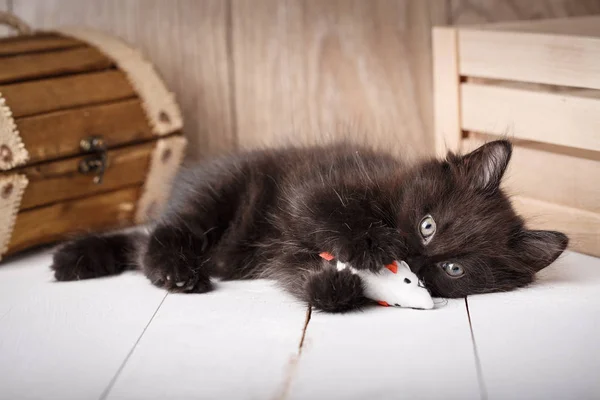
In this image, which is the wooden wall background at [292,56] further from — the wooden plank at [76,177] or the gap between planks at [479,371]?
the gap between planks at [479,371]

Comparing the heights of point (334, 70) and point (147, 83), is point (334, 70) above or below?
below

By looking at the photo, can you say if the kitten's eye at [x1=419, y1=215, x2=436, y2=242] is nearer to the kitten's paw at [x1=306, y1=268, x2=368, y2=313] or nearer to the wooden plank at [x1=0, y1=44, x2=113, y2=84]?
the kitten's paw at [x1=306, y1=268, x2=368, y2=313]

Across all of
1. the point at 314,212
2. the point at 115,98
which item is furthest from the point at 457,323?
the point at 115,98

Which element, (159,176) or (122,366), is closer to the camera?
(122,366)

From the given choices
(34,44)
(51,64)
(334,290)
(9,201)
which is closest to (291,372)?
(334,290)

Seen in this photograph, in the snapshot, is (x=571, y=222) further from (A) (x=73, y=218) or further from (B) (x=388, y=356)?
(A) (x=73, y=218)

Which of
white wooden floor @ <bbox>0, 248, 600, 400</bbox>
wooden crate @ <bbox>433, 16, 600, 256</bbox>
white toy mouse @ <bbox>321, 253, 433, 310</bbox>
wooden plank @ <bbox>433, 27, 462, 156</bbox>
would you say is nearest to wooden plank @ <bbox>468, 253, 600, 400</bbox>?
white wooden floor @ <bbox>0, 248, 600, 400</bbox>

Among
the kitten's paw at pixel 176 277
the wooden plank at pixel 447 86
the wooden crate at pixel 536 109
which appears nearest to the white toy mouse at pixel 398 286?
the kitten's paw at pixel 176 277
